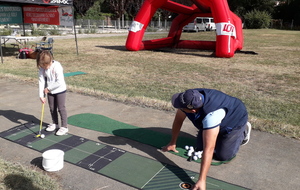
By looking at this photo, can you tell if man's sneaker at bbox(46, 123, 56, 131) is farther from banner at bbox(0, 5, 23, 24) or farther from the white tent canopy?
banner at bbox(0, 5, 23, 24)

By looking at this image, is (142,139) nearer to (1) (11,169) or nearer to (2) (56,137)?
(2) (56,137)

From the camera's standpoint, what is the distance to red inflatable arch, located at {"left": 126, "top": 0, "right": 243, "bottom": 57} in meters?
12.7

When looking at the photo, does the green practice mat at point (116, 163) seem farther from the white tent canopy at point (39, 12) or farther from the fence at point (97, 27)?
the fence at point (97, 27)

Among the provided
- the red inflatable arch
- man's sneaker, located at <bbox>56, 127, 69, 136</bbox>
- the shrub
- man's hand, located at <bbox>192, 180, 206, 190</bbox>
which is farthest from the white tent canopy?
the shrub

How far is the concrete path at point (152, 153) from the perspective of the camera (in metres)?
3.11

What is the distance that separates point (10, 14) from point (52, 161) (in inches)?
533

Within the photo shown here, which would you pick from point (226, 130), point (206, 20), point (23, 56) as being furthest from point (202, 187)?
point (206, 20)

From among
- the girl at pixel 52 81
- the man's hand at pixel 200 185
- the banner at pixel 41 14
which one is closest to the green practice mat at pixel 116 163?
the man's hand at pixel 200 185

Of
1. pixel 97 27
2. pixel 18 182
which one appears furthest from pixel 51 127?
pixel 97 27

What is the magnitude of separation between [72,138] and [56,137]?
26 centimetres

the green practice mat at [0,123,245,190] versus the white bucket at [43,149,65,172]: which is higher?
the white bucket at [43,149,65,172]

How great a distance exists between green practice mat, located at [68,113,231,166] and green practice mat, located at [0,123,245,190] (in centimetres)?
43

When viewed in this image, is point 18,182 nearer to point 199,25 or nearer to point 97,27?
point 199,25

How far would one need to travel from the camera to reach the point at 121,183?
3051 millimetres
